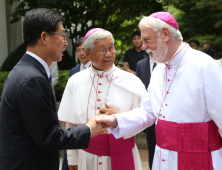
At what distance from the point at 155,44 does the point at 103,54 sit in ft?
2.00

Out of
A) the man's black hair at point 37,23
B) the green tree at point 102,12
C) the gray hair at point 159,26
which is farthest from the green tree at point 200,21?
the man's black hair at point 37,23

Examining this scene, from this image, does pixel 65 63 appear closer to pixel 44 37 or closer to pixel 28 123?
pixel 44 37

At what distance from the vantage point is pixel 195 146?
2.24 meters

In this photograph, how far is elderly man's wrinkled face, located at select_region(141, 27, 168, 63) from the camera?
245 cm

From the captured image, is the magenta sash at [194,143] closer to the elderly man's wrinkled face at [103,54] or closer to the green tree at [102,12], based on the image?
the elderly man's wrinkled face at [103,54]

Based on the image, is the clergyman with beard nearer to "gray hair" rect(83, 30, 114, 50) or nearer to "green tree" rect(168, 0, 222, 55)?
"gray hair" rect(83, 30, 114, 50)

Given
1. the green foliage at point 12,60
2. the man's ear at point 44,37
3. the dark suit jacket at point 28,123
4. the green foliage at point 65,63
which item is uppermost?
the man's ear at point 44,37

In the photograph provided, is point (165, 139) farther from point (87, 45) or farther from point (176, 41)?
point (87, 45)

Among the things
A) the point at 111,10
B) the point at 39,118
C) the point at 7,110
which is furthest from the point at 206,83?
the point at 111,10

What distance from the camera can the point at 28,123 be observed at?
1.77 metres

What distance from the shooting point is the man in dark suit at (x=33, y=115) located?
5.79 feet

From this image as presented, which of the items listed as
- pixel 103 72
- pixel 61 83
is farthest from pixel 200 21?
pixel 103 72

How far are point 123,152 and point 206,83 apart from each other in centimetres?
110

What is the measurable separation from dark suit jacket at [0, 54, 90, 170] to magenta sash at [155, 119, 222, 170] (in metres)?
0.97
